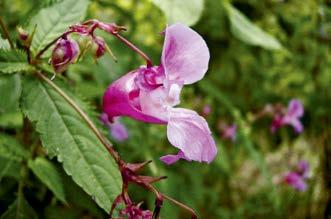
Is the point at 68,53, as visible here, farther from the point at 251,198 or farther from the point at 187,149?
the point at 251,198

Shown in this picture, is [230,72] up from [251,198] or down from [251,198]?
up

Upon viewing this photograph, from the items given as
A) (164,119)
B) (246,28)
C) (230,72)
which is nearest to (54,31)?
(164,119)

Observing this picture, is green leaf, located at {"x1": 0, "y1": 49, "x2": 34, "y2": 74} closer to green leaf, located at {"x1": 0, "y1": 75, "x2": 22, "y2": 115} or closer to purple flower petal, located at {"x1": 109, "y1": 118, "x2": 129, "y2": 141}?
green leaf, located at {"x1": 0, "y1": 75, "x2": 22, "y2": 115}

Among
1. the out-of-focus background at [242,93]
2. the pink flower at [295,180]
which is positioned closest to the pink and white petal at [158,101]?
the out-of-focus background at [242,93]

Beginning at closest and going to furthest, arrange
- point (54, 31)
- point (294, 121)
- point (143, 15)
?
point (54, 31) → point (294, 121) → point (143, 15)

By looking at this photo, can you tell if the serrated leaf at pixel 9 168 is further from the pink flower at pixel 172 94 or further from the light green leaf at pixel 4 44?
the pink flower at pixel 172 94

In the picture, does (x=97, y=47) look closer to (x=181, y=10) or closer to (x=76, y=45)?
(x=76, y=45)
